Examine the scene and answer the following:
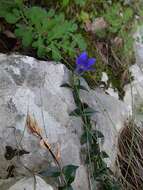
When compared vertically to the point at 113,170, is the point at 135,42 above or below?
above

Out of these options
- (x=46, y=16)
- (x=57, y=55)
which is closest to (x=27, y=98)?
(x=57, y=55)

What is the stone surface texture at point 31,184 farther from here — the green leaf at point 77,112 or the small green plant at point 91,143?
the green leaf at point 77,112

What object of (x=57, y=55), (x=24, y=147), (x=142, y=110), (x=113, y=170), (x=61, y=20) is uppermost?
(x=61, y=20)

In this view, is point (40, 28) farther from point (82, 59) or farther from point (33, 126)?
point (33, 126)

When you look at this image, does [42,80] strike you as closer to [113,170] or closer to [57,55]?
[57,55]

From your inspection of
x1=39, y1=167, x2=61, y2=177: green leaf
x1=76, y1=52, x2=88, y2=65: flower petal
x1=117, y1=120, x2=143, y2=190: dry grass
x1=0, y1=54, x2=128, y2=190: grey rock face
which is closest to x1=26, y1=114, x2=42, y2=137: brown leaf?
x1=0, y1=54, x2=128, y2=190: grey rock face

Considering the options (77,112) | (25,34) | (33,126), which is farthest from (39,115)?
(25,34)

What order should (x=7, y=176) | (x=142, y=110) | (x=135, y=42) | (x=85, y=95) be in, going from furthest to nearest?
(x=135, y=42) < (x=142, y=110) < (x=85, y=95) < (x=7, y=176)
